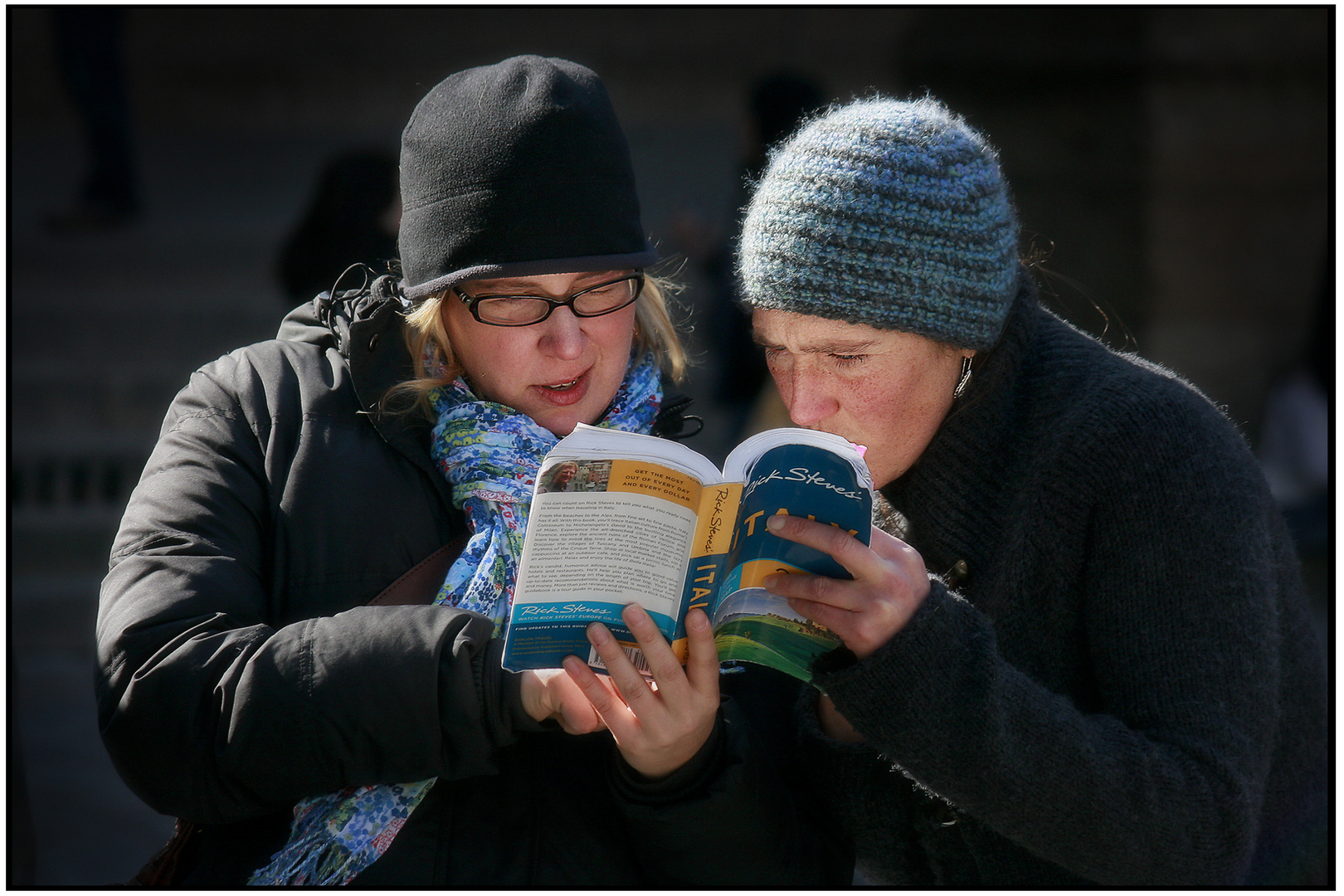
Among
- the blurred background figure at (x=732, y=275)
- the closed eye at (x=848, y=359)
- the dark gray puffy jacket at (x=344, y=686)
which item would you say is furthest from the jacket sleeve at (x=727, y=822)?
the blurred background figure at (x=732, y=275)

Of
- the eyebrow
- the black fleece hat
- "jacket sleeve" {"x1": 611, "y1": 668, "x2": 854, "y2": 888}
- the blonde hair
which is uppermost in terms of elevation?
the black fleece hat

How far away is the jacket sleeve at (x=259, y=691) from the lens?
4.94ft

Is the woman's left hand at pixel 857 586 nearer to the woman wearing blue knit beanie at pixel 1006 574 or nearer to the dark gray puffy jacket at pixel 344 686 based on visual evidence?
the woman wearing blue knit beanie at pixel 1006 574

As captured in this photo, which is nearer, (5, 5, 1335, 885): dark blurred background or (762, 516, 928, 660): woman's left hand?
(762, 516, 928, 660): woman's left hand

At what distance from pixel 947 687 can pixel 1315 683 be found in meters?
0.72

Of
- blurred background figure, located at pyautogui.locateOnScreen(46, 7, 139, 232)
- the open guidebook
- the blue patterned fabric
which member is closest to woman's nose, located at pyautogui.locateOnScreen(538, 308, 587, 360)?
the blue patterned fabric

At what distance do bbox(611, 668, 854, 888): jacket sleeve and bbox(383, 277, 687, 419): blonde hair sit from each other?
25.9 inches

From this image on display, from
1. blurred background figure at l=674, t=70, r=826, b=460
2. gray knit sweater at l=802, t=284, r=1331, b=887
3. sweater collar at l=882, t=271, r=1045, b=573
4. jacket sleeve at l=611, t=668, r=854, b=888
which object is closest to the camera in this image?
gray knit sweater at l=802, t=284, r=1331, b=887

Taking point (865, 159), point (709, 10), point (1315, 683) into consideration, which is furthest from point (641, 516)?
point (709, 10)

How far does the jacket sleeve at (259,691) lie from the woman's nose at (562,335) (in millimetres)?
490

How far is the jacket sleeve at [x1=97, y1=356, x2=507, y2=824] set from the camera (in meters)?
1.51

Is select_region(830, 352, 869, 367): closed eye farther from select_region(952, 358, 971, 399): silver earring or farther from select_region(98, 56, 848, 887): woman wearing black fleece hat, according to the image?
select_region(98, 56, 848, 887): woman wearing black fleece hat

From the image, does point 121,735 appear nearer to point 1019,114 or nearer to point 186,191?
point 186,191

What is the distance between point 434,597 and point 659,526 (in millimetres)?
483
